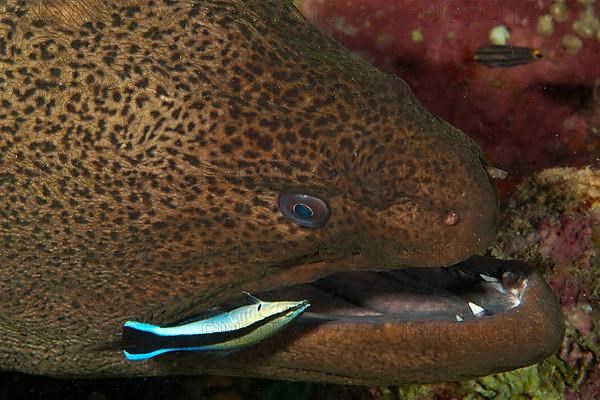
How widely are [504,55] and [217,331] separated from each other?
118 inches

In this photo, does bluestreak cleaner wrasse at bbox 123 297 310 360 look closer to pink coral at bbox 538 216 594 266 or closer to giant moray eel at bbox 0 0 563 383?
giant moray eel at bbox 0 0 563 383

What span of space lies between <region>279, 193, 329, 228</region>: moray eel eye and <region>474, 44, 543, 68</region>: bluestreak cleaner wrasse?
2.62 metres

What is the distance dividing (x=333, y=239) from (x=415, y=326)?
0.47 meters

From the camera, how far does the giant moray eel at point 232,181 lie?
7.14ft

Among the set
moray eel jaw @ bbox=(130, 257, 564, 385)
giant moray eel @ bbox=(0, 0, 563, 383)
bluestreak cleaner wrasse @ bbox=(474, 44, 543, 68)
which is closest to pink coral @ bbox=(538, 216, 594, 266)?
moray eel jaw @ bbox=(130, 257, 564, 385)

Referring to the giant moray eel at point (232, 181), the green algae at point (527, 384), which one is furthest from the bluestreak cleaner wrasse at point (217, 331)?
the green algae at point (527, 384)

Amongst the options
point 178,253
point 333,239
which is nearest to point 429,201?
point 333,239

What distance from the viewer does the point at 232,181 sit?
2.21 m

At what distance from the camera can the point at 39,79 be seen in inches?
91.0

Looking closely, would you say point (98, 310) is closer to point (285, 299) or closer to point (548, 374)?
point (285, 299)

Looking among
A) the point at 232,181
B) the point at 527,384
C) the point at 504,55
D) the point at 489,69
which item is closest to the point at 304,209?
the point at 232,181

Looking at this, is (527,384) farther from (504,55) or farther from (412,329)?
(504,55)

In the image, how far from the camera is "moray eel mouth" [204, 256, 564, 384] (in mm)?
2330

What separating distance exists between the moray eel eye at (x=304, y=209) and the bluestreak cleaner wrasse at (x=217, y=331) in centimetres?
28
